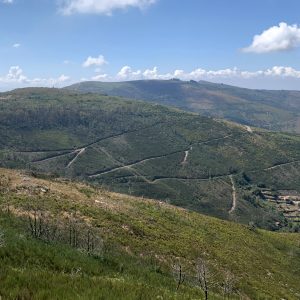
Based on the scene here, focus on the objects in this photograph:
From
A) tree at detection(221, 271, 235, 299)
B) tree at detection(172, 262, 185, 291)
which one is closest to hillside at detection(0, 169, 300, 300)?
tree at detection(221, 271, 235, 299)

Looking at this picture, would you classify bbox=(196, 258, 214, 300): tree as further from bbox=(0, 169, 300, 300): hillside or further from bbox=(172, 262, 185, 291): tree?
bbox=(172, 262, 185, 291): tree

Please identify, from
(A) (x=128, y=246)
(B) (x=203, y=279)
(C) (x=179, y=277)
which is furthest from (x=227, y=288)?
(C) (x=179, y=277)

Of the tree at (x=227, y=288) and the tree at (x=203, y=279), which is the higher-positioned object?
the tree at (x=203, y=279)

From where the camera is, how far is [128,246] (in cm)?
3719

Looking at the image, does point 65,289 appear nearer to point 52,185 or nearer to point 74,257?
point 74,257

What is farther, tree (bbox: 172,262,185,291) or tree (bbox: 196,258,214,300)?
tree (bbox: 172,262,185,291)

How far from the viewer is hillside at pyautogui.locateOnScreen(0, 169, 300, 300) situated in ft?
56.1

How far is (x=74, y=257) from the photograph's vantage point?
19.0 meters

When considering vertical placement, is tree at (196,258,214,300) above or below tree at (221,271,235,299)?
above

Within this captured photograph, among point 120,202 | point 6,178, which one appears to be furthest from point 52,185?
point 120,202

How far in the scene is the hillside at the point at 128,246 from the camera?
17.1 meters

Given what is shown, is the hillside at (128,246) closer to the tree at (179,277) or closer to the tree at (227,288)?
the tree at (227,288)

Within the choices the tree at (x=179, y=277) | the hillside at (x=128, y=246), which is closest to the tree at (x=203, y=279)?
the hillside at (x=128, y=246)

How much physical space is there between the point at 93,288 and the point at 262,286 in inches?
1228
